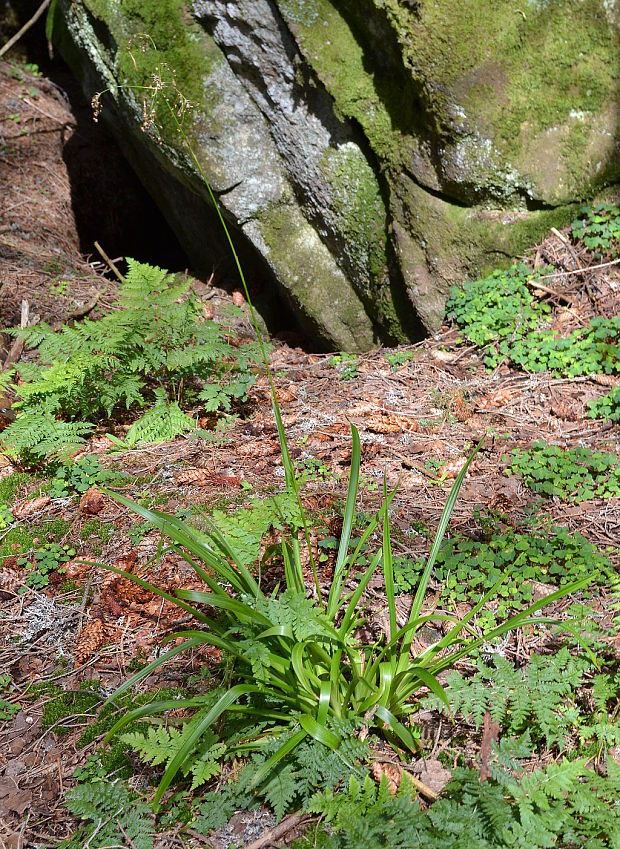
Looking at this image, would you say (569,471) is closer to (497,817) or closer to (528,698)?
(528,698)

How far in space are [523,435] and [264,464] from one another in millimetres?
1373

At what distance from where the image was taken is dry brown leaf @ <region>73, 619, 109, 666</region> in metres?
2.54

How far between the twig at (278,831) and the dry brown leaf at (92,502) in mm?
1699

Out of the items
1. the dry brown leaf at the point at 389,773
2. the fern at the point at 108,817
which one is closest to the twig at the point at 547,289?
the dry brown leaf at the point at 389,773

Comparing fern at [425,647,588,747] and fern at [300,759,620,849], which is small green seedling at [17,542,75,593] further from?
fern at [425,647,588,747]

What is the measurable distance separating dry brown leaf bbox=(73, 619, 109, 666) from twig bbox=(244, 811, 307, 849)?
99cm

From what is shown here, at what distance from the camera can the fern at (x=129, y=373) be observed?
134 inches

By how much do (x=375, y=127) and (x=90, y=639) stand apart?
139 inches

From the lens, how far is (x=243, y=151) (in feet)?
15.4

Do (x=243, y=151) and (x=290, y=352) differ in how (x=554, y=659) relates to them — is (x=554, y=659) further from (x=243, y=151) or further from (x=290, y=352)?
(x=243, y=151)

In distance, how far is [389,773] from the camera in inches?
80.6

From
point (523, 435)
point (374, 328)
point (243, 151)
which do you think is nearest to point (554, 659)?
point (523, 435)

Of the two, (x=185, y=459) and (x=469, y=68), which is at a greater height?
(x=469, y=68)

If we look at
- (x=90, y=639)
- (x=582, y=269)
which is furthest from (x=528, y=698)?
(x=582, y=269)
